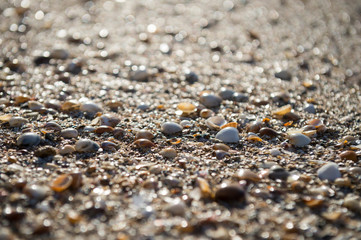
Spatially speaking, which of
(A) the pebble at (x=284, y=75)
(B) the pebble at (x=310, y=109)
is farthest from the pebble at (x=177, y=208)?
(A) the pebble at (x=284, y=75)

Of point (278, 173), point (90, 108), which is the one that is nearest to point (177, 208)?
point (278, 173)

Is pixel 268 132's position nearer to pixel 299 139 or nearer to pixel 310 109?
pixel 299 139

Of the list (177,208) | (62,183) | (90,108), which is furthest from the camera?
(90,108)

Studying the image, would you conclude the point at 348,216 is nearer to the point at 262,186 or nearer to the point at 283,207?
the point at 283,207

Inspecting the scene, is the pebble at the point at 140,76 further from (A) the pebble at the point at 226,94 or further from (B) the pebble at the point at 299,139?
(B) the pebble at the point at 299,139

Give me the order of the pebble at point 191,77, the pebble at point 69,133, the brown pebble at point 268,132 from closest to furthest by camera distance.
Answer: the pebble at point 69,133
the brown pebble at point 268,132
the pebble at point 191,77

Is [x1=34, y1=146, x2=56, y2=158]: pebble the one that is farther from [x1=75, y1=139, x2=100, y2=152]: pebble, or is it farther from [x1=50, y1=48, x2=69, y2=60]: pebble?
[x1=50, y1=48, x2=69, y2=60]: pebble

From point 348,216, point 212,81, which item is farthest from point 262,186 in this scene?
point 212,81
